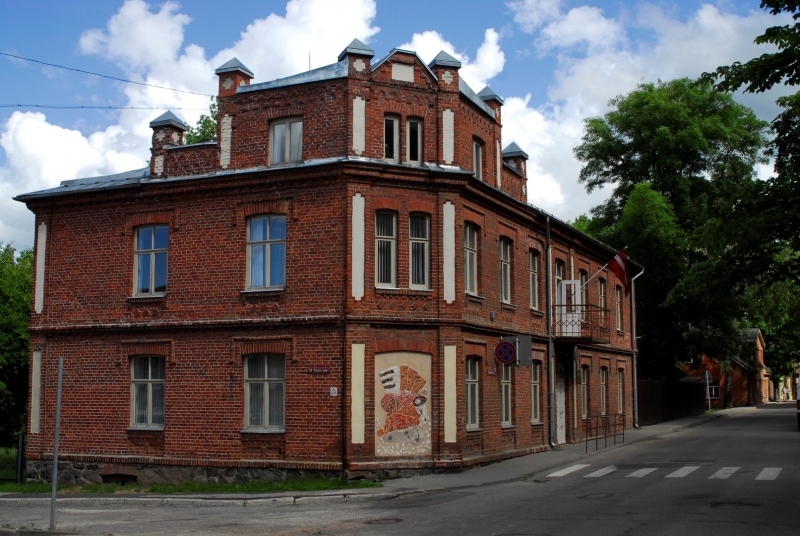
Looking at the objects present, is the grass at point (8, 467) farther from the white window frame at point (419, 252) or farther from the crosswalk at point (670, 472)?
the crosswalk at point (670, 472)

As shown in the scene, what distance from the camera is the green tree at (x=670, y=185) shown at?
44125mm

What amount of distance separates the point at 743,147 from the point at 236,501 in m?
38.8

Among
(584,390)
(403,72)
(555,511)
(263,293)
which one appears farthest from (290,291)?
(584,390)

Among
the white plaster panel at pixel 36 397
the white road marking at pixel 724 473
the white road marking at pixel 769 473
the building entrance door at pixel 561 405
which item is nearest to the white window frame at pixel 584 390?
the building entrance door at pixel 561 405

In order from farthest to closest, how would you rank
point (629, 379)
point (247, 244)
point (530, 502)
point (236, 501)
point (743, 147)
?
1. point (743, 147)
2. point (629, 379)
3. point (247, 244)
4. point (236, 501)
5. point (530, 502)

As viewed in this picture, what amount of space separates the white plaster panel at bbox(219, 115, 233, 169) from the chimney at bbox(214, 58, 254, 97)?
66 centimetres

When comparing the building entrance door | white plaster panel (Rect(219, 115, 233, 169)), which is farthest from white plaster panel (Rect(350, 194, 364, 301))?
the building entrance door

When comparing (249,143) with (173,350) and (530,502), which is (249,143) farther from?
(530,502)

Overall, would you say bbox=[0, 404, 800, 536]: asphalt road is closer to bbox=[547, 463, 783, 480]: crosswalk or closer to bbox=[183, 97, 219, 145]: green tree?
bbox=[547, 463, 783, 480]: crosswalk

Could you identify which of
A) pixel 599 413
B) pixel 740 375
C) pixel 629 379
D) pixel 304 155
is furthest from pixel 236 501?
pixel 740 375

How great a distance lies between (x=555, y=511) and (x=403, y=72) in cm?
1131

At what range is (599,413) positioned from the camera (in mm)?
31953

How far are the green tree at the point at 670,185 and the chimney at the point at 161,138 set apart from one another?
26.9 m

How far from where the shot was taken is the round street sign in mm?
21547
